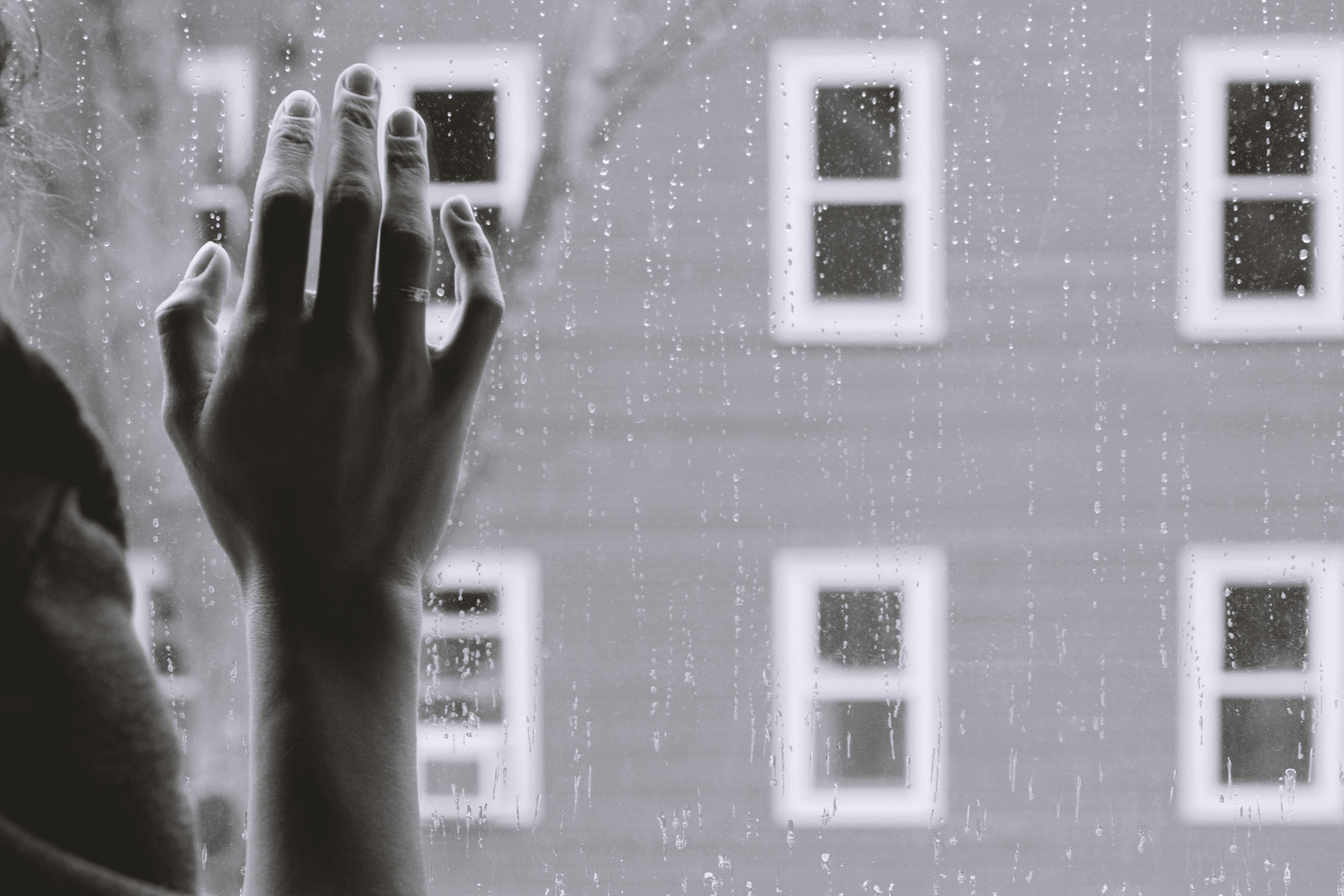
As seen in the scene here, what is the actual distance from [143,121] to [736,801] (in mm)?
739

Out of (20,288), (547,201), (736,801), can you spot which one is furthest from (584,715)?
(20,288)

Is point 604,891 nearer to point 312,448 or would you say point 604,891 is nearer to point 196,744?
point 196,744

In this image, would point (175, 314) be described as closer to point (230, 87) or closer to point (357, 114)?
point (357, 114)

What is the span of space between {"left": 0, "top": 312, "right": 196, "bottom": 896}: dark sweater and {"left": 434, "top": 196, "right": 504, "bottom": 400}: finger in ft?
0.62

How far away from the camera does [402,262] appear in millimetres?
438

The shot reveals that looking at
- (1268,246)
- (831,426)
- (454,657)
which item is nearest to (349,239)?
(454,657)

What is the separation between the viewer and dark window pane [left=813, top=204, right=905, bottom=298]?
892 millimetres

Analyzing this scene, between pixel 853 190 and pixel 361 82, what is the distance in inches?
21.0

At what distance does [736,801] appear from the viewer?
0.90 meters

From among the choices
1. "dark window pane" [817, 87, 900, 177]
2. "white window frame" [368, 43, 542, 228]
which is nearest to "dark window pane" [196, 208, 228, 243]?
"white window frame" [368, 43, 542, 228]

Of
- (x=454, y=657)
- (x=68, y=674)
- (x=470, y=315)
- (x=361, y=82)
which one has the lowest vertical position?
(x=454, y=657)

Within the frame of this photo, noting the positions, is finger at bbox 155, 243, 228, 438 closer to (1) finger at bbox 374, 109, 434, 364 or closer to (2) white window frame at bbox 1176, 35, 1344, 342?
(1) finger at bbox 374, 109, 434, 364

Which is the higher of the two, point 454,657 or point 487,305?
point 487,305

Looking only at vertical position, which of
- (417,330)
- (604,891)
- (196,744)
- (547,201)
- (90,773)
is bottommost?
(604,891)
